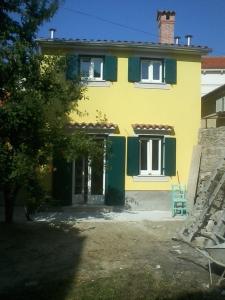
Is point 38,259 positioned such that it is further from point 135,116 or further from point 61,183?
point 135,116

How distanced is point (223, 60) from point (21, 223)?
25.8 metres

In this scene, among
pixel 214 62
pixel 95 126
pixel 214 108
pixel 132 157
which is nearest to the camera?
pixel 95 126

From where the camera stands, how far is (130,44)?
14.8m

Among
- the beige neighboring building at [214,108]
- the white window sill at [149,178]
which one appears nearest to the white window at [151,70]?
the beige neighboring building at [214,108]

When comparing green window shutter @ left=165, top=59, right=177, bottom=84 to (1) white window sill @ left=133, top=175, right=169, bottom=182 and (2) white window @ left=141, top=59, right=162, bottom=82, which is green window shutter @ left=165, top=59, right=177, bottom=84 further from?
(1) white window sill @ left=133, top=175, right=169, bottom=182

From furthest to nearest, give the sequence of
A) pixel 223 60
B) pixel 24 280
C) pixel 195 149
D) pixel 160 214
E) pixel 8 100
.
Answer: pixel 223 60
pixel 195 149
pixel 160 214
pixel 8 100
pixel 24 280

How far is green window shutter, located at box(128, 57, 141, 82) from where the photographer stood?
15.1 metres

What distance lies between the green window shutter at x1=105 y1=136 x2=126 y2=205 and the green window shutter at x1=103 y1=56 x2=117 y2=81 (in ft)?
7.05

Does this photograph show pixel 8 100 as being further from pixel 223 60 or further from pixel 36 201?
pixel 223 60

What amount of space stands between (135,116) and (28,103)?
5831 millimetres

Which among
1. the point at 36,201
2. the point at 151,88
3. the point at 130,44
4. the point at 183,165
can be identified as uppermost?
the point at 130,44

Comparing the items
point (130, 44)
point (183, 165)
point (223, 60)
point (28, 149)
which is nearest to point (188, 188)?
point (183, 165)

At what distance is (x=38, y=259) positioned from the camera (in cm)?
878

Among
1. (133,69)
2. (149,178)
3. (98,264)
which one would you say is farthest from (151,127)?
(98,264)
